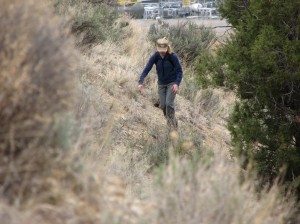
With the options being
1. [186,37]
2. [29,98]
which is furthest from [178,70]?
[186,37]

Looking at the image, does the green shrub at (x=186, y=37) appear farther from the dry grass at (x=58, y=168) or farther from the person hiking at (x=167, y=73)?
the dry grass at (x=58, y=168)

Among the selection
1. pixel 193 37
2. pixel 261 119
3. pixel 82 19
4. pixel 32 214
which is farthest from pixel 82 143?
pixel 193 37

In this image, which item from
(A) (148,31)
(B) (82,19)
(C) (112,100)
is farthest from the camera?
(A) (148,31)

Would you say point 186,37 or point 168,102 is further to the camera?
point 186,37

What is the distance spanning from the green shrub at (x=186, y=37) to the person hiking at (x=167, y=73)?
6.70 metres

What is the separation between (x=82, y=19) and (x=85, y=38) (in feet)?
1.55

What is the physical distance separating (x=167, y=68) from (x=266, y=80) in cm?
280

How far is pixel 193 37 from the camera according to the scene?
17.2 metres

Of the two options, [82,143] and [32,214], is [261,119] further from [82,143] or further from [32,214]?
[32,214]

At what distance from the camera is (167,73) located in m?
9.62

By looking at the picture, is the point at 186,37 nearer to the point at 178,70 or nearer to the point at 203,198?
the point at 178,70

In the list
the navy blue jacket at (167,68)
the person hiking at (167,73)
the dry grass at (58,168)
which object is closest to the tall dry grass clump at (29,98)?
the dry grass at (58,168)

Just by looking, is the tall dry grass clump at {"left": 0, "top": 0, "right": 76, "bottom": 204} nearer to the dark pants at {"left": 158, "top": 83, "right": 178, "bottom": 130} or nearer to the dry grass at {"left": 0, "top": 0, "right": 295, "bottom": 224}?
the dry grass at {"left": 0, "top": 0, "right": 295, "bottom": 224}

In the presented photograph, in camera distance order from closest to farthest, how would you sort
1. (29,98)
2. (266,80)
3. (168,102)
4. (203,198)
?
(29,98)
(203,198)
(266,80)
(168,102)
